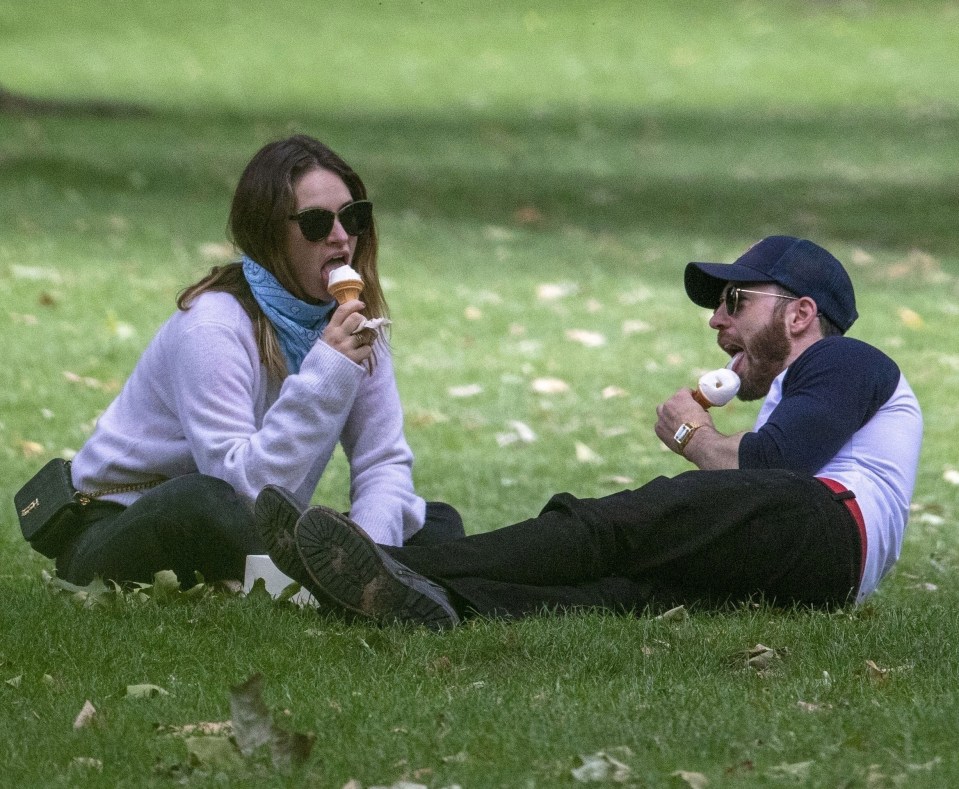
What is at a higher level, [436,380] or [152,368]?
[152,368]

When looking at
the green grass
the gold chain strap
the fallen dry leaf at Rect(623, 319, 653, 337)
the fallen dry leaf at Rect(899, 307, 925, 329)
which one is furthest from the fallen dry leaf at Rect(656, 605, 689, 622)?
the fallen dry leaf at Rect(899, 307, 925, 329)

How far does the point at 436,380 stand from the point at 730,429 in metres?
1.48

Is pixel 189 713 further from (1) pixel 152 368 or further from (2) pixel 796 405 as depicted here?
(2) pixel 796 405

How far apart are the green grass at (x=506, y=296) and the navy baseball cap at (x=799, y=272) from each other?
828 mm

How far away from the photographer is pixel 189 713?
3.61m

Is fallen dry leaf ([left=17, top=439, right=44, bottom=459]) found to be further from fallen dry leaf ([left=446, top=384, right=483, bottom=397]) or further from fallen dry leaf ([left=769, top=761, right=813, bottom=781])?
fallen dry leaf ([left=769, top=761, right=813, bottom=781])

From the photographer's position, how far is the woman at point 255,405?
4516 mm

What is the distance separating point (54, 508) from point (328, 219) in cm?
104

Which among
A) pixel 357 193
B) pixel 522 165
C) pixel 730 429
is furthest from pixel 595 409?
pixel 522 165

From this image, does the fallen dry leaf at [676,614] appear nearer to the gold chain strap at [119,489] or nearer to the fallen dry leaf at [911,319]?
the gold chain strap at [119,489]

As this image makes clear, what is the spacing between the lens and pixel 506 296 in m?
10.4

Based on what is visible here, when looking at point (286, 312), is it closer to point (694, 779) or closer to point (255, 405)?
point (255, 405)

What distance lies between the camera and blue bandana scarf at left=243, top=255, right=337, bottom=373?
15.6 ft

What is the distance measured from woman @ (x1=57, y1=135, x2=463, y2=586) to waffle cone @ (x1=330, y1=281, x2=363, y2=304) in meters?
0.10
